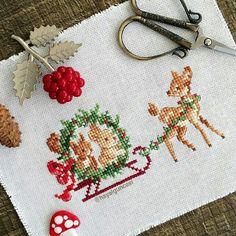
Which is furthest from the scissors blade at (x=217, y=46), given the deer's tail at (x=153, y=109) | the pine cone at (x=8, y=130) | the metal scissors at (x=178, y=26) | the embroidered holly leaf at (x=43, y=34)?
the pine cone at (x=8, y=130)

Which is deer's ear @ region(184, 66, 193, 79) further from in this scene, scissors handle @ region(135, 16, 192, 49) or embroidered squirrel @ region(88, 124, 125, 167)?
embroidered squirrel @ region(88, 124, 125, 167)

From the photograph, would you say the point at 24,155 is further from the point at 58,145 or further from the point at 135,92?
the point at 135,92

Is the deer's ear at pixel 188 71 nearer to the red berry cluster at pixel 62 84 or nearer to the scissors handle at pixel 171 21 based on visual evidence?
the scissors handle at pixel 171 21

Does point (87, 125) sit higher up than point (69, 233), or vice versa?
point (87, 125)

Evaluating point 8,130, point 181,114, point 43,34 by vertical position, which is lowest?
point 181,114

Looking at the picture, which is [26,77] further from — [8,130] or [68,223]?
[68,223]

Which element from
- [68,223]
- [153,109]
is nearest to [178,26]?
[153,109]
